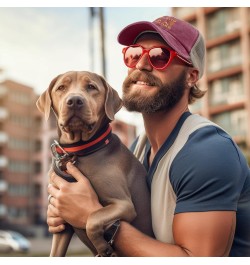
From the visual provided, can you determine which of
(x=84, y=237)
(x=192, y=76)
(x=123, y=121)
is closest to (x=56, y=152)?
(x=84, y=237)

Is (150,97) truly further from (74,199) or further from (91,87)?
(74,199)

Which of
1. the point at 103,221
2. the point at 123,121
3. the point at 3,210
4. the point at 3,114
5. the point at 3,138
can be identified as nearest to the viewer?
the point at 103,221

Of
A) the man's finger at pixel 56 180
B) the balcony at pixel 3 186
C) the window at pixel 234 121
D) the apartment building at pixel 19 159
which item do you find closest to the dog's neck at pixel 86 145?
the man's finger at pixel 56 180

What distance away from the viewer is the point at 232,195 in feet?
7.80

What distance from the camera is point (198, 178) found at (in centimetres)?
235

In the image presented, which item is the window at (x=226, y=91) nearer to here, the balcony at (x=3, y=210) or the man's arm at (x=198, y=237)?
the balcony at (x=3, y=210)

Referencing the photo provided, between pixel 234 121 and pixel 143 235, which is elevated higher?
pixel 143 235

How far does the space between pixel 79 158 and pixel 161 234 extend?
1.81ft

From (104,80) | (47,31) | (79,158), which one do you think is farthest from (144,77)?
(47,31)

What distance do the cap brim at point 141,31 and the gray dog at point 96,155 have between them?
250 millimetres

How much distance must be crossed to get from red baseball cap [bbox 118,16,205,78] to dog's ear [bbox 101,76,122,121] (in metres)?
0.26

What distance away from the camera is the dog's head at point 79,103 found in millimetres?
2594

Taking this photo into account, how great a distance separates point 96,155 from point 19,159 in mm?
55078
